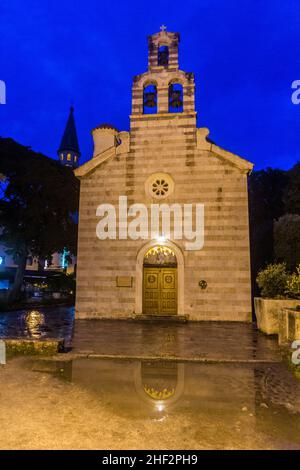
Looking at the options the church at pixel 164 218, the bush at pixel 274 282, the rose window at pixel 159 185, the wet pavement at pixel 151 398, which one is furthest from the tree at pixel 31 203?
the bush at pixel 274 282

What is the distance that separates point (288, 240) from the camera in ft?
76.0

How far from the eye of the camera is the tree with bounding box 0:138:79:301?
20.6 meters

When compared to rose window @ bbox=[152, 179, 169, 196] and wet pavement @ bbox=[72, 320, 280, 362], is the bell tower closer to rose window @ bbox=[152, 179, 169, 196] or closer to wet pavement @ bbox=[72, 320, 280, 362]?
rose window @ bbox=[152, 179, 169, 196]

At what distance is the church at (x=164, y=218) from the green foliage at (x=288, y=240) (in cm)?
959

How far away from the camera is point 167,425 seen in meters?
4.04

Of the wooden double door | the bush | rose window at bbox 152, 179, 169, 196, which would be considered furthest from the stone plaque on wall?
the bush

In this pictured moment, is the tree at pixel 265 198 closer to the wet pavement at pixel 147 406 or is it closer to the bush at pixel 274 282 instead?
the bush at pixel 274 282

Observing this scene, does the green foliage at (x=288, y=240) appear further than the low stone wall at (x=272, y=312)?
Yes

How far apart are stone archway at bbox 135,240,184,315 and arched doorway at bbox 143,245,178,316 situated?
224 millimetres

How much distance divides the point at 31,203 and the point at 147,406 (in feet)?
60.0

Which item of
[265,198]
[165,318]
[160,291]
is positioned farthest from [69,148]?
[165,318]

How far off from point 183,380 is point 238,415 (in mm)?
1734

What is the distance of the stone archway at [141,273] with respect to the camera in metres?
15.0

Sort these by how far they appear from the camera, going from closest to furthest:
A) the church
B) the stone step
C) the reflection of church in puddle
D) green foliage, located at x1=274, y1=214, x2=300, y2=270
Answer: the reflection of church in puddle, the stone step, the church, green foliage, located at x1=274, y1=214, x2=300, y2=270
